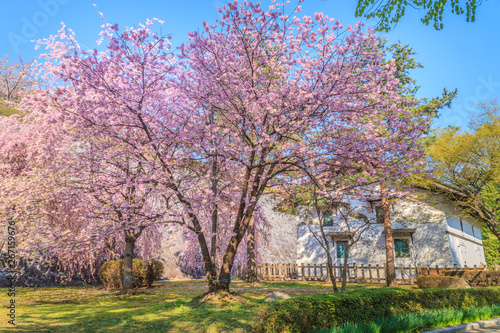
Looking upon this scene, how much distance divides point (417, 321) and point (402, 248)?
22032 millimetres

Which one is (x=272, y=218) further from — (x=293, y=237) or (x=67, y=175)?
(x=67, y=175)

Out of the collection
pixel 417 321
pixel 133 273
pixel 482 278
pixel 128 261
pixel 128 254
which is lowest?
pixel 482 278

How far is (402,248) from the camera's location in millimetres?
27516

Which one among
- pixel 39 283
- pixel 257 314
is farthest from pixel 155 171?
pixel 39 283

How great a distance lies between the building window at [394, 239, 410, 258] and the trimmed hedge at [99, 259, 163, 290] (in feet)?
63.1

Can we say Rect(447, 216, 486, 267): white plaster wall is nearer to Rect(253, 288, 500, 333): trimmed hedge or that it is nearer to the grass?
the grass

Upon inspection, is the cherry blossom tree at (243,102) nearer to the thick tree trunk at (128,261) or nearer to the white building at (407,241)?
the thick tree trunk at (128,261)

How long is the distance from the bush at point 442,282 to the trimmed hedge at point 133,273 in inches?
594

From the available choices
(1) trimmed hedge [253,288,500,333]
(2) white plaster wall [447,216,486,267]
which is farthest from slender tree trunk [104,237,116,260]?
(2) white plaster wall [447,216,486,267]

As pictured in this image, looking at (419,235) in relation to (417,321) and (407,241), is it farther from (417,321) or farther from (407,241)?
(417,321)

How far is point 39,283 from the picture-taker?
1920 cm

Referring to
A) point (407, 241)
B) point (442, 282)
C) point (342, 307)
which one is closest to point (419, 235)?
point (407, 241)

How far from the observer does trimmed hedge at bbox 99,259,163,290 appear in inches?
679

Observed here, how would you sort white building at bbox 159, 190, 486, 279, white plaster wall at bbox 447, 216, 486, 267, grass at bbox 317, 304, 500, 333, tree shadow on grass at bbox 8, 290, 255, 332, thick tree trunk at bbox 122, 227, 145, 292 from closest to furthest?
grass at bbox 317, 304, 500, 333 < tree shadow on grass at bbox 8, 290, 255, 332 < thick tree trunk at bbox 122, 227, 145, 292 < white building at bbox 159, 190, 486, 279 < white plaster wall at bbox 447, 216, 486, 267
